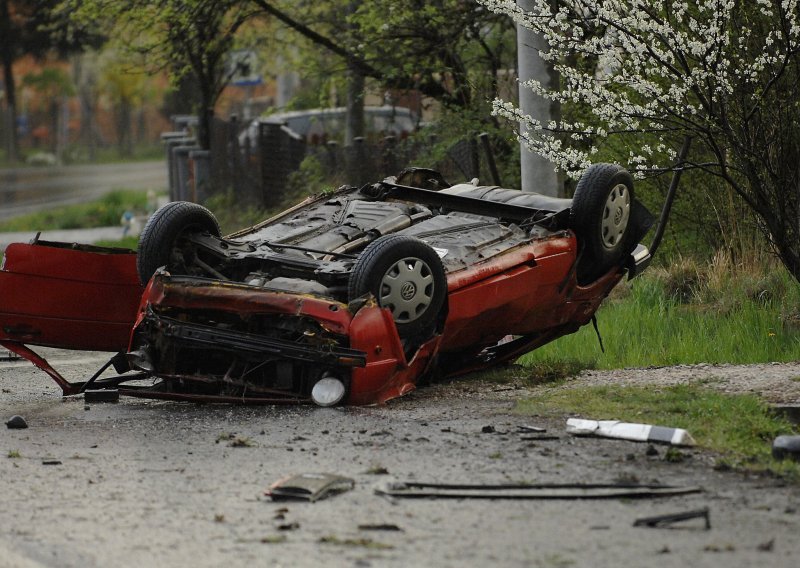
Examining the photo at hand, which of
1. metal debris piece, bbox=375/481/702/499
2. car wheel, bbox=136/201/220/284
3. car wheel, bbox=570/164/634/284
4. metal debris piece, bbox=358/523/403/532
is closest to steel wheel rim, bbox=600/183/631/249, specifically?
car wheel, bbox=570/164/634/284

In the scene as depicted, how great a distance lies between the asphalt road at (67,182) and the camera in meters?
34.7

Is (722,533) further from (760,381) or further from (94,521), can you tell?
(760,381)

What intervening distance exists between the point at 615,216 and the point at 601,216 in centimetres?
A: 16

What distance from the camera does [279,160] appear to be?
21500mm

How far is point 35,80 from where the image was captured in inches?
2452

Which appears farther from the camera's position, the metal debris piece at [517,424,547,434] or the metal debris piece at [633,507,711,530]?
the metal debris piece at [517,424,547,434]

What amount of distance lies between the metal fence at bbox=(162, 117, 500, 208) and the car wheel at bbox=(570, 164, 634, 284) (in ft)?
19.8

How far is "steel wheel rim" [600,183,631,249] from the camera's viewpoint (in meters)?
9.18

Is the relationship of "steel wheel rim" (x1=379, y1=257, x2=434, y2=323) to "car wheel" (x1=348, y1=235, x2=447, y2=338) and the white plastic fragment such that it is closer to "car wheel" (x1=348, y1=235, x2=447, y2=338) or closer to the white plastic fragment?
"car wheel" (x1=348, y1=235, x2=447, y2=338)

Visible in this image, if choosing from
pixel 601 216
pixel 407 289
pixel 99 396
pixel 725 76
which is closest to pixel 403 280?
pixel 407 289

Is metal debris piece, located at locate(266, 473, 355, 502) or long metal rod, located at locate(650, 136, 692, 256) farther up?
long metal rod, located at locate(650, 136, 692, 256)

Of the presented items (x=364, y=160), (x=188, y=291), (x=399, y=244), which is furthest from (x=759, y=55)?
(x=364, y=160)

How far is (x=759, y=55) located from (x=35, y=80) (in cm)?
5541

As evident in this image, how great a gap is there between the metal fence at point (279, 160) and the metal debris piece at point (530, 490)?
9672 millimetres
